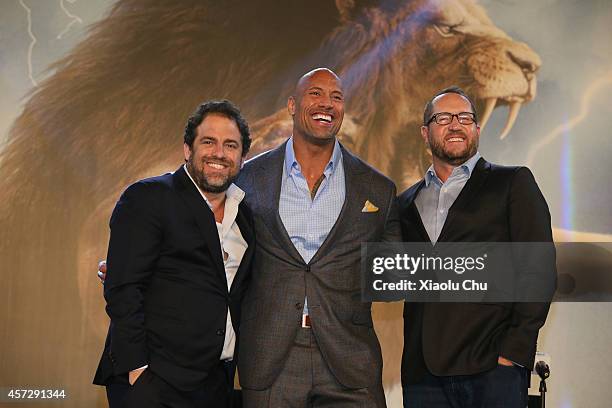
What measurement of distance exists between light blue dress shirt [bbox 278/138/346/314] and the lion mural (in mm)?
1446

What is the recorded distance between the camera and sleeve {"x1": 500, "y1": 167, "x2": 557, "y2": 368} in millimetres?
2111

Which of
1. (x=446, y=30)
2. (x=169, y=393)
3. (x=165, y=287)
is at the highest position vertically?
(x=446, y=30)

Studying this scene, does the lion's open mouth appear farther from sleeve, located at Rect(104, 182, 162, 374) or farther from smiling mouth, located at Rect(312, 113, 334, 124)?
sleeve, located at Rect(104, 182, 162, 374)

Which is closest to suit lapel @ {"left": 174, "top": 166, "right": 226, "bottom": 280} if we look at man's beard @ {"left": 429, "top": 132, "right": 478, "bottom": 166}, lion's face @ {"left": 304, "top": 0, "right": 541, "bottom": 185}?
man's beard @ {"left": 429, "top": 132, "right": 478, "bottom": 166}

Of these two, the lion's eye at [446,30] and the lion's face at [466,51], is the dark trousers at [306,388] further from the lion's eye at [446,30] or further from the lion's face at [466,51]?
the lion's eye at [446,30]

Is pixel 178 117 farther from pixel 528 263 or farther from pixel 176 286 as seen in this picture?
pixel 528 263

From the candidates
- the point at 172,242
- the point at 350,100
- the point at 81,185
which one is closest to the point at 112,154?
the point at 81,185

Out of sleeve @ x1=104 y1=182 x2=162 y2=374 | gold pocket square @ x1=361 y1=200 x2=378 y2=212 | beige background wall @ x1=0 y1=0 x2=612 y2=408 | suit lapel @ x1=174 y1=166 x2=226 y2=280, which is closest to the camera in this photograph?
sleeve @ x1=104 y1=182 x2=162 y2=374

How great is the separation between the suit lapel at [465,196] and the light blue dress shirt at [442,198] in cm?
3

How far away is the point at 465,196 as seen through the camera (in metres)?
2.29

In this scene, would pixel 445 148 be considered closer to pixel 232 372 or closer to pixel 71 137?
pixel 232 372

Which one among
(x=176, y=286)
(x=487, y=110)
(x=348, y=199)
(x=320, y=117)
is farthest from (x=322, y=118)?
(x=487, y=110)

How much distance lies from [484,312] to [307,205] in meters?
0.67

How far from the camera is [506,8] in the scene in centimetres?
376
